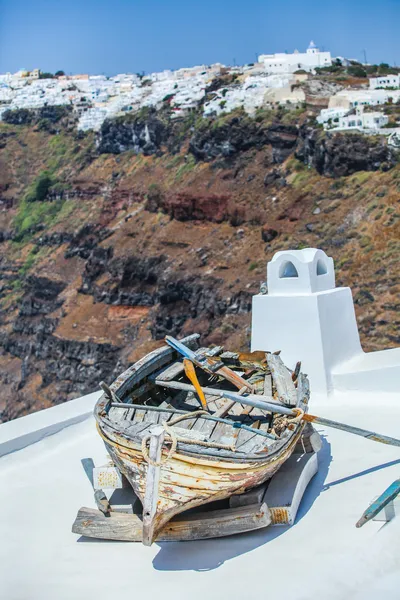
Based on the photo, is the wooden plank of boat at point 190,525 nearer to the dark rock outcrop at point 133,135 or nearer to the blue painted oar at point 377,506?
the blue painted oar at point 377,506

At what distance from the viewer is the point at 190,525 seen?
4348mm

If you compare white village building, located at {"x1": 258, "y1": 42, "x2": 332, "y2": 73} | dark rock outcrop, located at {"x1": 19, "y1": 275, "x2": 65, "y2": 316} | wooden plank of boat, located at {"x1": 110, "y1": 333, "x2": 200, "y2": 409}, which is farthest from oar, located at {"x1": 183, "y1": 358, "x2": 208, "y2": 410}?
white village building, located at {"x1": 258, "y1": 42, "x2": 332, "y2": 73}

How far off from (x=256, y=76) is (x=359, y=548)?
56.9m

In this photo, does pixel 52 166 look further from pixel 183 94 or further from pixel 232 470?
pixel 232 470

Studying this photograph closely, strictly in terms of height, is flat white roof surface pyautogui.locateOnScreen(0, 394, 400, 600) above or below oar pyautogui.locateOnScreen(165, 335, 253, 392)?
below

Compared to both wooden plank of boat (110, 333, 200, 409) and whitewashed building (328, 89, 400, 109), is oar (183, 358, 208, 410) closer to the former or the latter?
wooden plank of boat (110, 333, 200, 409)

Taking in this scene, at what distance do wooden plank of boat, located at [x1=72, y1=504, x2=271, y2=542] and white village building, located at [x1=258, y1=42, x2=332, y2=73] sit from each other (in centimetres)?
6052

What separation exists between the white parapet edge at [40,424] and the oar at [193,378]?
1.59 metres

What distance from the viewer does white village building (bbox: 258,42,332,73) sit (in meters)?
61.8

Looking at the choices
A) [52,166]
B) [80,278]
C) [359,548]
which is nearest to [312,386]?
[359,548]

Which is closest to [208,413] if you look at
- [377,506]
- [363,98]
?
[377,506]

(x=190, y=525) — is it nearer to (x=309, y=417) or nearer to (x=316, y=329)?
(x=309, y=417)

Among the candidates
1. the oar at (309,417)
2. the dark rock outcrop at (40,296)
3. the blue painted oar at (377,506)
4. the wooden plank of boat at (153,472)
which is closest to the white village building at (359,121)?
the dark rock outcrop at (40,296)

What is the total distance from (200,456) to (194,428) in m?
1.03
